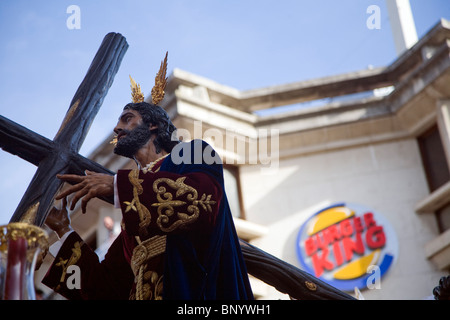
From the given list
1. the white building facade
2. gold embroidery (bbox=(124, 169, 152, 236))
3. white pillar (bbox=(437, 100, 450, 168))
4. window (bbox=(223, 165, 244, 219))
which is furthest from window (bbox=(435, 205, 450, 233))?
gold embroidery (bbox=(124, 169, 152, 236))

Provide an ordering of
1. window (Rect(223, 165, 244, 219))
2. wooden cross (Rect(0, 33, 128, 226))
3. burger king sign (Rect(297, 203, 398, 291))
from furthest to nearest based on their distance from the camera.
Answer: window (Rect(223, 165, 244, 219))
burger king sign (Rect(297, 203, 398, 291))
wooden cross (Rect(0, 33, 128, 226))

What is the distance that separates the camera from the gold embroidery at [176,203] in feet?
18.4

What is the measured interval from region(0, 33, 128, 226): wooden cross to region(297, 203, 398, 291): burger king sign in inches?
483

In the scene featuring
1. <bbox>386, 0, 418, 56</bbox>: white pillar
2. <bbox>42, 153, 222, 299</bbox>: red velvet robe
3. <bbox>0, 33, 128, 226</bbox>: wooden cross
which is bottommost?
<bbox>42, 153, 222, 299</bbox>: red velvet robe

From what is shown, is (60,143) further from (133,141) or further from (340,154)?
(340,154)

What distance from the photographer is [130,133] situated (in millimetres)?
6738

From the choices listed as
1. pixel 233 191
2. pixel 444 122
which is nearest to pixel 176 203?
pixel 444 122

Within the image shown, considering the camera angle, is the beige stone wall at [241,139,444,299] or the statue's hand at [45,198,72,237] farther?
the beige stone wall at [241,139,444,299]

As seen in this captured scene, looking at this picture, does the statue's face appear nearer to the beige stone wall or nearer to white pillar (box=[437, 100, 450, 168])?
the beige stone wall

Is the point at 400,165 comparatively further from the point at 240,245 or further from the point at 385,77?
the point at 240,245

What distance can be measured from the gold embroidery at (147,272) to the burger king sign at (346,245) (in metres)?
12.8

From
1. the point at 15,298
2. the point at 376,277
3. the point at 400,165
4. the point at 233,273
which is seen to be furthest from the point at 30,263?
the point at 400,165

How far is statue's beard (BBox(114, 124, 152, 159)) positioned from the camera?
668 cm

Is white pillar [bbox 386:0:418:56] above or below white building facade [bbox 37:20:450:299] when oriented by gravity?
above
